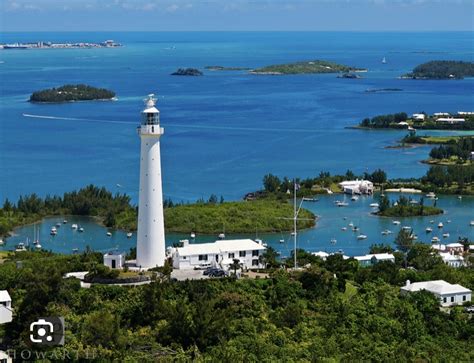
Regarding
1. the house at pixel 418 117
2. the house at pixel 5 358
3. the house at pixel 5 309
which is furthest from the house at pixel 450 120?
the house at pixel 5 358

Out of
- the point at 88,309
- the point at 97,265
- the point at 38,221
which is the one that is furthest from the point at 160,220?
the point at 38,221

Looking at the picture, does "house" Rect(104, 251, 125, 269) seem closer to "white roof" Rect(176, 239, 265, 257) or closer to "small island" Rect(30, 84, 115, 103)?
"white roof" Rect(176, 239, 265, 257)

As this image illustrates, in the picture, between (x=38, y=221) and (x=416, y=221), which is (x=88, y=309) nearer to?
(x=38, y=221)

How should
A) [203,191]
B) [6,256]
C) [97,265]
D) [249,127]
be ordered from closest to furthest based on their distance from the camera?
1. [97,265]
2. [6,256]
3. [203,191]
4. [249,127]

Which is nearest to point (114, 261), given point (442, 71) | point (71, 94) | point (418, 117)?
point (418, 117)

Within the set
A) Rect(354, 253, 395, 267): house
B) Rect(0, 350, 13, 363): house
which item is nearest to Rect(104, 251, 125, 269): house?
Rect(0, 350, 13, 363): house

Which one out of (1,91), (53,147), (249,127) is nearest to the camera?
(53,147)

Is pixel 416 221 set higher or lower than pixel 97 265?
lower
